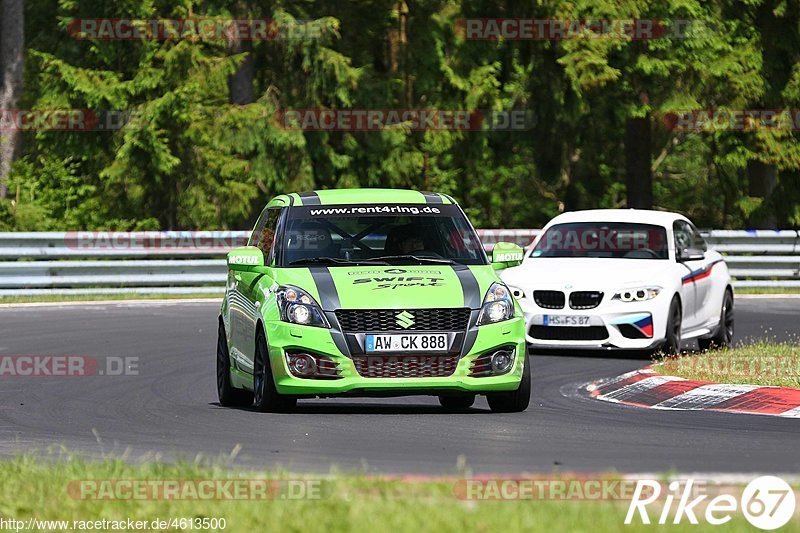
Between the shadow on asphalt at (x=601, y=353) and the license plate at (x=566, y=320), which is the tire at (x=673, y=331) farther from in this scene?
the license plate at (x=566, y=320)

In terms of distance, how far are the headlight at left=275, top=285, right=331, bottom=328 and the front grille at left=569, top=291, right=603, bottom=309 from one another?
21.2 ft

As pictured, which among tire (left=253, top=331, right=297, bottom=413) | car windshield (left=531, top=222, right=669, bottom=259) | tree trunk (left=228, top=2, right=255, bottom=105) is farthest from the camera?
tree trunk (left=228, top=2, right=255, bottom=105)

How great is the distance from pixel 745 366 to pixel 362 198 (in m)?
4.33

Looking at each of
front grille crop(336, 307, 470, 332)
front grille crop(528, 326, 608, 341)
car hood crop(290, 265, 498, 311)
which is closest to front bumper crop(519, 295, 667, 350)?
front grille crop(528, 326, 608, 341)

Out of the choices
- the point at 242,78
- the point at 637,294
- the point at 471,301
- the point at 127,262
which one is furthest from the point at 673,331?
the point at 242,78

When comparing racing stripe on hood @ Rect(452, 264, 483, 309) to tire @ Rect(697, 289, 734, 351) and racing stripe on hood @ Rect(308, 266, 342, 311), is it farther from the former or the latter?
tire @ Rect(697, 289, 734, 351)

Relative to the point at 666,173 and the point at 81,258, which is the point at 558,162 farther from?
the point at 666,173

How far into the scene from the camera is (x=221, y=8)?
35.4m

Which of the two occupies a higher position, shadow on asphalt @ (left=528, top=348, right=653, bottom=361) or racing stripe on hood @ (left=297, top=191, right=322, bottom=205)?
racing stripe on hood @ (left=297, top=191, right=322, bottom=205)

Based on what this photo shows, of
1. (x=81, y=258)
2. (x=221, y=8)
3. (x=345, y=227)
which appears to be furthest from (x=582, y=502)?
(x=221, y=8)

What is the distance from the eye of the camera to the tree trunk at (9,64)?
3547 cm

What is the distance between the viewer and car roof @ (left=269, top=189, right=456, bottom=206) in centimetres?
1380

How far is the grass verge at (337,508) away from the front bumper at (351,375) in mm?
3751

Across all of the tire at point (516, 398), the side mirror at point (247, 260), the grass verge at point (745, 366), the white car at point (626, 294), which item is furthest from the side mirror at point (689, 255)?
the side mirror at point (247, 260)
